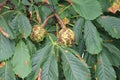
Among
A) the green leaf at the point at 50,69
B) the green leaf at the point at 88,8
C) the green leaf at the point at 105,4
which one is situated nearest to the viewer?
the green leaf at the point at 50,69

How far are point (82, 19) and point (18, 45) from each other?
273mm

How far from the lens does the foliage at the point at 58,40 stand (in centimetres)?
106

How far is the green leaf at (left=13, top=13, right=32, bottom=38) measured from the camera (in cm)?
108

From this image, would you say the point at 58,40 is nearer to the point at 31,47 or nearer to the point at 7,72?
the point at 31,47

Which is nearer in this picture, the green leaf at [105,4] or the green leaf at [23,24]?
the green leaf at [23,24]

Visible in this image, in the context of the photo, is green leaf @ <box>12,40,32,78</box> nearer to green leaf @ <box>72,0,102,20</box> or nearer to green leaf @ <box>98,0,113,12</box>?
green leaf @ <box>72,0,102,20</box>

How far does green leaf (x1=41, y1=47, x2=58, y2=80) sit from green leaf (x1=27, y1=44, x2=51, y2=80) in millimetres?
19

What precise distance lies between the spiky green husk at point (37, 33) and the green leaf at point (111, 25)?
9.7 inches

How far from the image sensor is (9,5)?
3.86ft

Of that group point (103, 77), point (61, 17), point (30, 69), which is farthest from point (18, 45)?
point (103, 77)

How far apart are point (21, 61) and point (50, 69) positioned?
107 millimetres

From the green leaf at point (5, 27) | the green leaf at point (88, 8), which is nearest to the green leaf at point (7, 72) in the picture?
the green leaf at point (5, 27)

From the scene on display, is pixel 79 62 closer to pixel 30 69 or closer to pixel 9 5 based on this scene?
pixel 30 69

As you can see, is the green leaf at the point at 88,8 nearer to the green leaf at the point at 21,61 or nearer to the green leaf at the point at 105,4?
the green leaf at the point at 105,4
